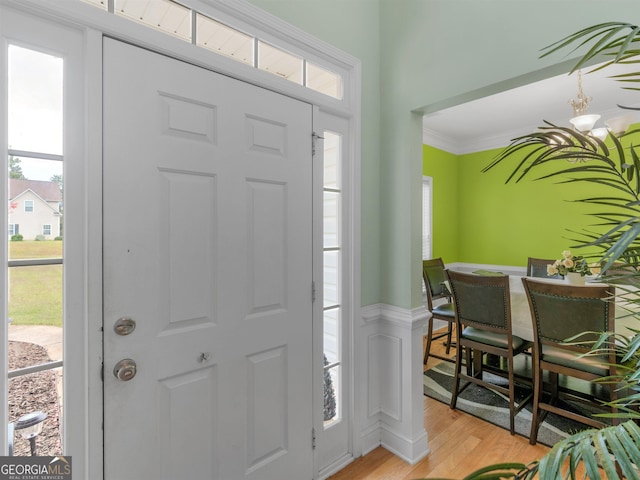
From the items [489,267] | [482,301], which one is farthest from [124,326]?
[489,267]

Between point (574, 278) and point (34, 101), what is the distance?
3361mm

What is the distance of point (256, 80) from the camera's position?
1419mm

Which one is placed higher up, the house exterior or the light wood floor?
the house exterior

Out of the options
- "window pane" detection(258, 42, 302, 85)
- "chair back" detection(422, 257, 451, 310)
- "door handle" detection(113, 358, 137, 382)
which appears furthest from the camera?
"chair back" detection(422, 257, 451, 310)

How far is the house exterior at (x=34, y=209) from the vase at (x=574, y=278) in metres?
3.22

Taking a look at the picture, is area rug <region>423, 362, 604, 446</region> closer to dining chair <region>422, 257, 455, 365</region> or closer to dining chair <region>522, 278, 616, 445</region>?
dining chair <region>522, 278, 616, 445</region>

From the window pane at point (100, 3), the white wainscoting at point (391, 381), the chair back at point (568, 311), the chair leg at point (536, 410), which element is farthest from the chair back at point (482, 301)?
the window pane at point (100, 3)

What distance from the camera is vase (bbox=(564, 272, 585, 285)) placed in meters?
2.45

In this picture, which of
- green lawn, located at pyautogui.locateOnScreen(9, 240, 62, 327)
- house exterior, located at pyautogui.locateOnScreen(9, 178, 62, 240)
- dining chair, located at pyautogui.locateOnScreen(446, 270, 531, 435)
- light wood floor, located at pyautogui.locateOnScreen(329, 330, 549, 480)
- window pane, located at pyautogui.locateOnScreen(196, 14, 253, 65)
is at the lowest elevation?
light wood floor, located at pyautogui.locateOnScreen(329, 330, 549, 480)

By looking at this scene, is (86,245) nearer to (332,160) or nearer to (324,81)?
(332,160)

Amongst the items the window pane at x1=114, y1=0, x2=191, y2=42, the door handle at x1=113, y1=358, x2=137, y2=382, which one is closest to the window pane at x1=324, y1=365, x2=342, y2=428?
the door handle at x1=113, y1=358, x2=137, y2=382

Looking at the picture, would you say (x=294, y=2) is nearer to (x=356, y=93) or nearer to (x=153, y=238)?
(x=356, y=93)

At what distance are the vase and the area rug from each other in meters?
0.95

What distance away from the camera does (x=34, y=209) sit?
3.32 ft
